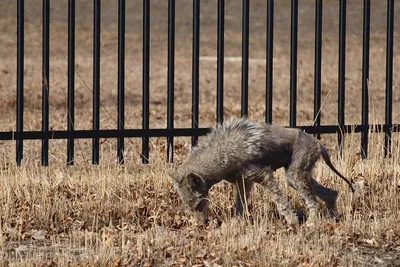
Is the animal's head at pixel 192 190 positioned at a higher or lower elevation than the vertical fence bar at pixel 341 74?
lower

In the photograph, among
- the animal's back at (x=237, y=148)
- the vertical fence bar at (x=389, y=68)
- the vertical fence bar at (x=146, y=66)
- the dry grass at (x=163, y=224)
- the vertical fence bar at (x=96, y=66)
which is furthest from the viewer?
the vertical fence bar at (x=389, y=68)

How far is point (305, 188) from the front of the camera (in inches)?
285

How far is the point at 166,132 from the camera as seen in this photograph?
937 cm

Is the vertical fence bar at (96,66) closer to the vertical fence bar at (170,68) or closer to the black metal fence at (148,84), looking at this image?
the black metal fence at (148,84)

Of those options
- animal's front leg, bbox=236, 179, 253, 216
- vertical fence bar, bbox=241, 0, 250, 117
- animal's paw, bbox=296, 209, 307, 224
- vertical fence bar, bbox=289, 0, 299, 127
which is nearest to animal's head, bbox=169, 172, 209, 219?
animal's front leg, bbox=236, 179, 253, 216

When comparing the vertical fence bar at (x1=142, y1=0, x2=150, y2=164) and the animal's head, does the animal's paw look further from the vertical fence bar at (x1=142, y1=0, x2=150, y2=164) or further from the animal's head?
the vertical fence bar at (x1=142, y1=0, x2=150, y2=164)

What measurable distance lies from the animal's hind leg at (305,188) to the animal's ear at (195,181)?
2.41 ft

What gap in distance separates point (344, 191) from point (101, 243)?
2.66 meters

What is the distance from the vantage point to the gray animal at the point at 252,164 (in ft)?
23.4

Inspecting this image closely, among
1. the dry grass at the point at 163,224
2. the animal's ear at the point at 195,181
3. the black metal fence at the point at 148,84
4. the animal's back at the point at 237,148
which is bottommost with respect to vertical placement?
the dry grass at the point at 163,224

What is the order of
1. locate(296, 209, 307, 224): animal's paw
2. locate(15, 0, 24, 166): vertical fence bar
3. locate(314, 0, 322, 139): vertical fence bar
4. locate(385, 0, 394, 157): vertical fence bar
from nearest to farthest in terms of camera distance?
1. locate(296, 209, 307, 224): animal's paw
2. locate(15, 0, 24, 166): vertical fence bar
3. locate(314, 0, 322, 139): vertical fence bar
4. locate(385, 0, 394, 157): vertical fence bar

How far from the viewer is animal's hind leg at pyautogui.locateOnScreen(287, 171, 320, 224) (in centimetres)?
724

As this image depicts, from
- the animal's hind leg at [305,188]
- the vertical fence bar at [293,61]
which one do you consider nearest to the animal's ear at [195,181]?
the animal's hind leg at [305,188]

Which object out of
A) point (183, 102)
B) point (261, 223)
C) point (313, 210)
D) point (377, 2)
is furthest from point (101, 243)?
point (377, 2)
